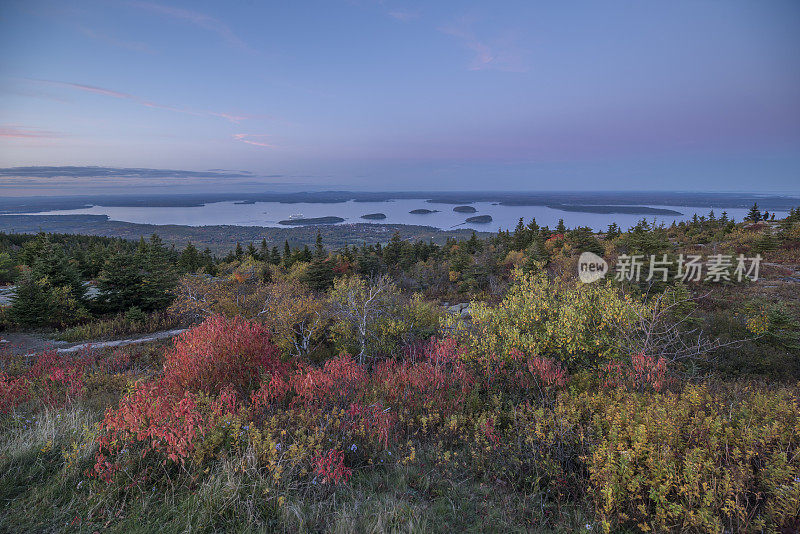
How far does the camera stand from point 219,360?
695cm

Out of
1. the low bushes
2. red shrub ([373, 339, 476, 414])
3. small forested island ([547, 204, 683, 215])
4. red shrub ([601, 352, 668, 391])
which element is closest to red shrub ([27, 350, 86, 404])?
the low bushes

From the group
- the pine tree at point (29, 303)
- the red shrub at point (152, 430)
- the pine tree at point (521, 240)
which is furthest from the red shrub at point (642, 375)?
the pine tree at point (521, 240)

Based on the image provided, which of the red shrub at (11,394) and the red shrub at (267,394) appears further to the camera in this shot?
the red shrub at (11,394)

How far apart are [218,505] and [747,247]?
42185 mm

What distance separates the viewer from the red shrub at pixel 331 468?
397cm

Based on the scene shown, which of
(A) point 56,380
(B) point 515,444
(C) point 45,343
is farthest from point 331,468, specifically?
(C) point 45,343

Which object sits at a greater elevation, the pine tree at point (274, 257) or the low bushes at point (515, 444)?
the low bushes at point (515, 444)

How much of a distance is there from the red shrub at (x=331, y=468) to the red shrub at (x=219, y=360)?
Answer: 302cm

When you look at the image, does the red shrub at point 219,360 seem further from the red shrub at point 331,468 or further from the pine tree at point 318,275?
the pine tree at point 318,275

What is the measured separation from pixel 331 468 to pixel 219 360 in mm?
4057

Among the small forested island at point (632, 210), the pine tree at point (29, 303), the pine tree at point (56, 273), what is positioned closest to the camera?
the pine tree at point (29, 303)

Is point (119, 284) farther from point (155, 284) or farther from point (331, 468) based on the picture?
point (331, 468)

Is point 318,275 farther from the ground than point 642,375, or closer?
closer

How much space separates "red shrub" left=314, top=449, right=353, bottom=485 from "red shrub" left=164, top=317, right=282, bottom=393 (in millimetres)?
3025
